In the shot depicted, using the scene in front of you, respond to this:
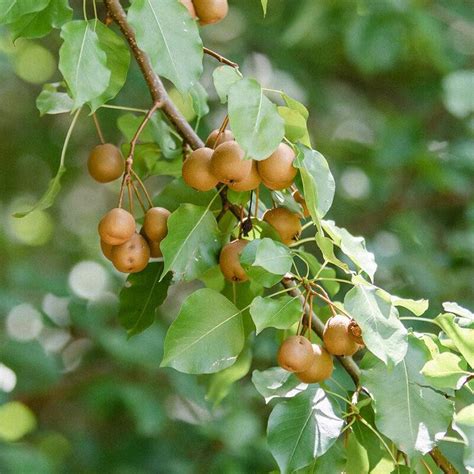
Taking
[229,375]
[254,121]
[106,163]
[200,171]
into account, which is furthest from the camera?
[229,375]

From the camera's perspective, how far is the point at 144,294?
1.16m

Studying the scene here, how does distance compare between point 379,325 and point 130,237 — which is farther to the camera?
point 130,237

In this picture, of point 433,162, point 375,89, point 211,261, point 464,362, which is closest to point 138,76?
point 433,162

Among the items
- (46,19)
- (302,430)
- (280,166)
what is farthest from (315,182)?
(46,19)

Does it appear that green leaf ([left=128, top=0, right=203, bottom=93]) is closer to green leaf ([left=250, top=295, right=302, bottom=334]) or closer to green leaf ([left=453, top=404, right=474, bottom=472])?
green leaf ([left=250, top=295, right=302, bottom=334])

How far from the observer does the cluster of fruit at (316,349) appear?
0.97 metres

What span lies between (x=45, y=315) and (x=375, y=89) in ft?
5.09

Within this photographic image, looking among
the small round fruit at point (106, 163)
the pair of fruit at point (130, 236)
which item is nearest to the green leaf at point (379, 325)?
the pair of fruit at point (130, 236)

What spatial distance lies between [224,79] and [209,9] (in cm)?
20

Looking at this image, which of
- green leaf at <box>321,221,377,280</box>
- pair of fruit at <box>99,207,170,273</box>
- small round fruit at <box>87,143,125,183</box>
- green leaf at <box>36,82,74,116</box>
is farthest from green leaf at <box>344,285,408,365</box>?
green leaf at <box>36,82,74,116</box>

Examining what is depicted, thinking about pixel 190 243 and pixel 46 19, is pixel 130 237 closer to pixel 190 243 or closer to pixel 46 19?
pixel 190 243

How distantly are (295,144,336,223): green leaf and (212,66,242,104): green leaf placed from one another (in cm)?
9

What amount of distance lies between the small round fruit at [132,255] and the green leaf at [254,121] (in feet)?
0.73

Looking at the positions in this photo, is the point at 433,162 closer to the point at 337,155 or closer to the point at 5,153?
the point at 337,155
